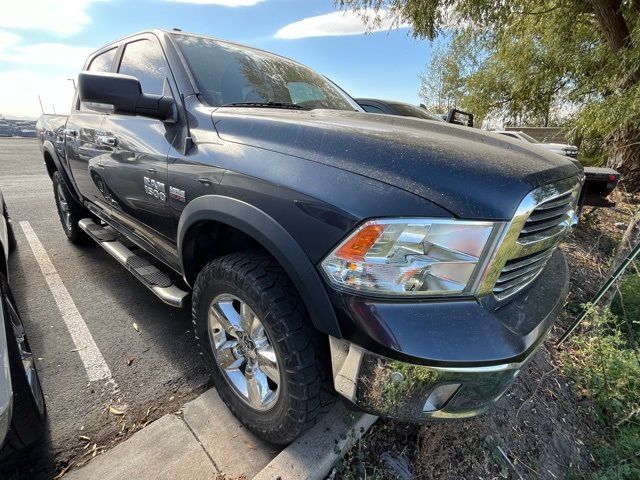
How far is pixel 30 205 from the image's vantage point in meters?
5.79

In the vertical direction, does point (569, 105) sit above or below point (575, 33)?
below

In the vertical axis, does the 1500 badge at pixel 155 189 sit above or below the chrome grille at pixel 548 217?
below

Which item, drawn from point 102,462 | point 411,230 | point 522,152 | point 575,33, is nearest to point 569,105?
point 575,33

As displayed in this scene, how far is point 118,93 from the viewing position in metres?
1.72

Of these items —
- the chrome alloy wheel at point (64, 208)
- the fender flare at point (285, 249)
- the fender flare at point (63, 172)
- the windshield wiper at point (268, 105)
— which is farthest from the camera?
the chrome alloy wheel at point (64, 208)

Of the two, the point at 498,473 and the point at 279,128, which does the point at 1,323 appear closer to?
the point at 279,128

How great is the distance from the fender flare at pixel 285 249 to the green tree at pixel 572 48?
25.9 feet

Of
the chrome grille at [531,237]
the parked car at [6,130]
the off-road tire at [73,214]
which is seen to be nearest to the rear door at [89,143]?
the off-road tire at [73,214]

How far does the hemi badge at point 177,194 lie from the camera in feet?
6.03

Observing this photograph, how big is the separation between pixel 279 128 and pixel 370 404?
3.79 ft

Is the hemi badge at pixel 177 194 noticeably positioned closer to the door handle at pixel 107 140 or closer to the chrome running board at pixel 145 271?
the chrome running board at pixel 145 271

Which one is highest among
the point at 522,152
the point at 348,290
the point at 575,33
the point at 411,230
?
the point at 575,33

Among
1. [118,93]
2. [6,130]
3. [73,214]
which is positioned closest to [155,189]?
[118,93]

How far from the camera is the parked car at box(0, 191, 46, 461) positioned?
1288mm
